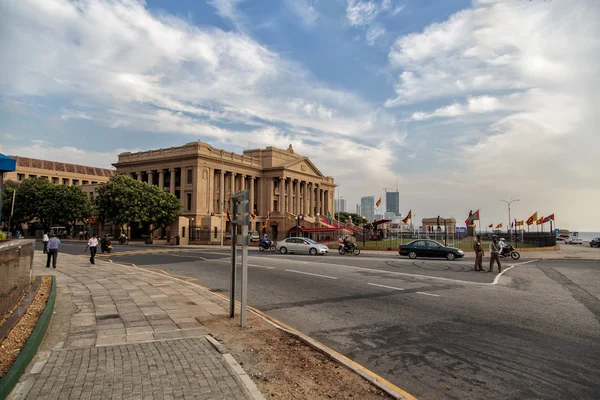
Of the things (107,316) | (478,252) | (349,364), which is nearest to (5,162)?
(107,316)

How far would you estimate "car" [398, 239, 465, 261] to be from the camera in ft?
84.0

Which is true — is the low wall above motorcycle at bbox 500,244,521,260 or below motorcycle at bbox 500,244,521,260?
above

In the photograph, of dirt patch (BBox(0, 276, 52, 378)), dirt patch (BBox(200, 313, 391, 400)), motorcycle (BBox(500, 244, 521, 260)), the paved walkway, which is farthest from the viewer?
motorcycle (BBox(500, 244, 521, 260))

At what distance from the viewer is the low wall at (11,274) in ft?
20.8

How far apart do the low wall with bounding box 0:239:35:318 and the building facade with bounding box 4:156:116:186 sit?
3958 inches

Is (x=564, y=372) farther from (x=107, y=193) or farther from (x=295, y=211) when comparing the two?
(x=295, y=211)

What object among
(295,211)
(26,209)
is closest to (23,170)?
(26,209)

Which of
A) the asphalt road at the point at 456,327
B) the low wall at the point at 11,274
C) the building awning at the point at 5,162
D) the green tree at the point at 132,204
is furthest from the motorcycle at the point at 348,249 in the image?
the green tree at the point at 132,204

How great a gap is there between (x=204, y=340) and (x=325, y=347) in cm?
199

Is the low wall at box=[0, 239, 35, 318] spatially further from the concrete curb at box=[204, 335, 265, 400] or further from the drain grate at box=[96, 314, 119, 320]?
the concrete curb at box=[204, 335, 265, 400]

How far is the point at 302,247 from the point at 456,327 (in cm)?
2434

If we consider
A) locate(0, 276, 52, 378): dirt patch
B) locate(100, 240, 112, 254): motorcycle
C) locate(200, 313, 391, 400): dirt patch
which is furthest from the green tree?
locate(200, 313, 391, 400): dirt patch

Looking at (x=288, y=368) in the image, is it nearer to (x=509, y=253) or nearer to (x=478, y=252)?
(x=478, y=252)

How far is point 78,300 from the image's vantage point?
9906mm
